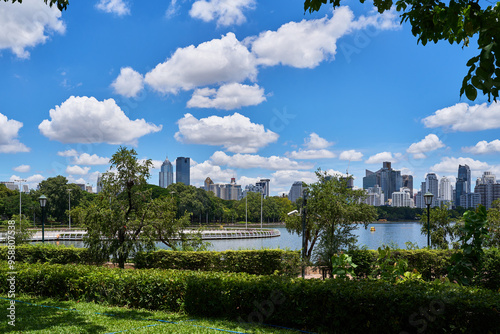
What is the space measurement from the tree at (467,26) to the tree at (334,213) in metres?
11.2

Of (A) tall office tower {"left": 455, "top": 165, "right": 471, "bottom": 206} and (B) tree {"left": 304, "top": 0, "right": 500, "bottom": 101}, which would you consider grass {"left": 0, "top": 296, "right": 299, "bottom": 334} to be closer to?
(B) tree {"left": 304, "top": 0, "right": 500, "bottom": 101}

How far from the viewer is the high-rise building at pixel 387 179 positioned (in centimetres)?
8456

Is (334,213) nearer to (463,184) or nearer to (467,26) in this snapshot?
(467,26)

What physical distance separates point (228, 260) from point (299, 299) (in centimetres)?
901

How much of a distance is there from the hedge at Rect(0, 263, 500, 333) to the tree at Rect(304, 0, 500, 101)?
370 centimetres

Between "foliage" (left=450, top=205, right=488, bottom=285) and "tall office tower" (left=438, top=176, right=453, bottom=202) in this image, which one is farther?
"tall office tower" (left=438, top=176, right=453, bottom=202)

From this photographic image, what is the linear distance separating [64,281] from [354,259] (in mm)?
9233

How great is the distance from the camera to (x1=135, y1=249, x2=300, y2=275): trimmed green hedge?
14898mm

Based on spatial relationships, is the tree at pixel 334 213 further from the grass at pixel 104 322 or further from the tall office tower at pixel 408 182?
the tall office tower at pixel 408 182

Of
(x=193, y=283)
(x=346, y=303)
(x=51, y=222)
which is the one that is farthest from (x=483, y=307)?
(x=51, y=222)

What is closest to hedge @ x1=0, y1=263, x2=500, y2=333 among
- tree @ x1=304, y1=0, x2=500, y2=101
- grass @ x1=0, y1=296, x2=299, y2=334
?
grass @ x1=0, y1=296, x2=299, y2=334

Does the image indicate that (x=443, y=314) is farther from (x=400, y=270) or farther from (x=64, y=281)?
(x=64, y=281)

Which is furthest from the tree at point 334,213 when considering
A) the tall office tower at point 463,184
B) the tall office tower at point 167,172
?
the tall office tower at point 167,172

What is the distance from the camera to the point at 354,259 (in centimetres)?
1323
